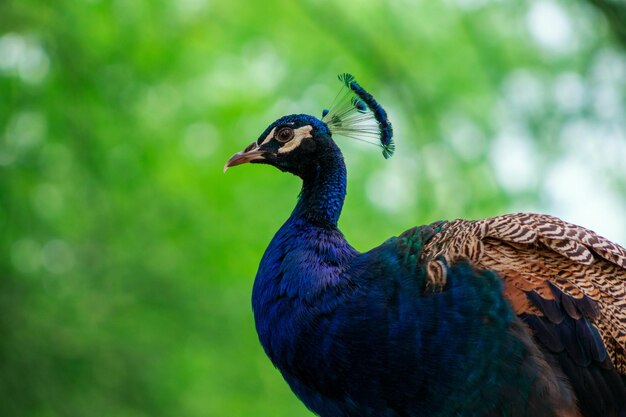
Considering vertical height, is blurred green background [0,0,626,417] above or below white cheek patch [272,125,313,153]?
above

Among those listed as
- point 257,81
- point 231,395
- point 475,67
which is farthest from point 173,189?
point 475,67

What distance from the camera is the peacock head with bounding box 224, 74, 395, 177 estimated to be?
10.5ft

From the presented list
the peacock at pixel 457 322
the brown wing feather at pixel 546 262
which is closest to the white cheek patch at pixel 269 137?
the peacock at pixel 457 322

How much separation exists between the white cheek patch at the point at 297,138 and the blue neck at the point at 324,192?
0.09 m

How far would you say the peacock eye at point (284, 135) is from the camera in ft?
10.6

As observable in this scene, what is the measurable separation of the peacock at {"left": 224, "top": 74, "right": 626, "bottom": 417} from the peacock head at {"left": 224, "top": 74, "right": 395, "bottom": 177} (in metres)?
0.41

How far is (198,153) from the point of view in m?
7.26

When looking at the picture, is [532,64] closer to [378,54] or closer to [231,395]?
[378,54]

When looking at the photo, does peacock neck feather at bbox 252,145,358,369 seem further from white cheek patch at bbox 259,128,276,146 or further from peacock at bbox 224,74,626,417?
white cheek patch at bbox 259,128,276,146

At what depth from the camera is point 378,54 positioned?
598cm

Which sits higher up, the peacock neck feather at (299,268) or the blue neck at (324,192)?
the blue neck at (324,192)

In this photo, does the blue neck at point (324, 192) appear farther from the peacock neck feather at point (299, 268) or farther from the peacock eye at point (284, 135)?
the peacock eye at point (284, 135)

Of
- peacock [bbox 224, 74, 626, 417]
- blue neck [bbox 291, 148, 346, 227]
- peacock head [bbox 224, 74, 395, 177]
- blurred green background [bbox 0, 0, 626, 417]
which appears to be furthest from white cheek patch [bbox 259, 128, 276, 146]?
blurred green background [bbox 0, 0, 626, 417]

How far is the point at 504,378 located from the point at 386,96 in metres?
3.69
